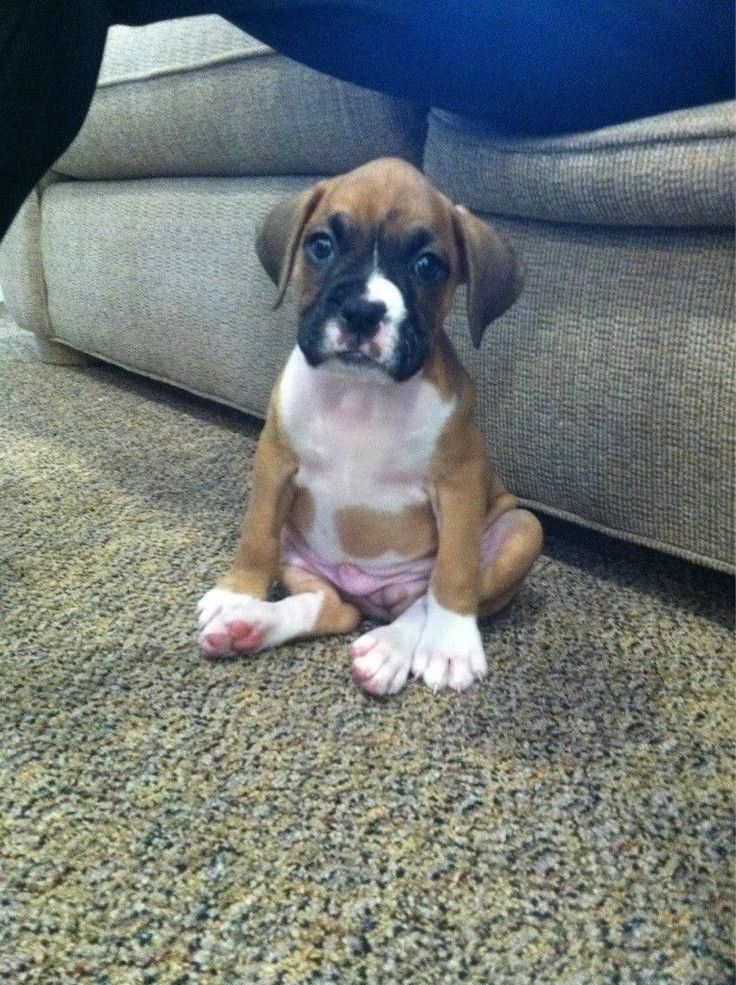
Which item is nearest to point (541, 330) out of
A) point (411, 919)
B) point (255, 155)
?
point (255, 155)

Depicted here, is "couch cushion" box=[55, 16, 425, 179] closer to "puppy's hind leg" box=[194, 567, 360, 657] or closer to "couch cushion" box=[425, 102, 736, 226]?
"couch cushion" box=[425, 102, 736, 226]

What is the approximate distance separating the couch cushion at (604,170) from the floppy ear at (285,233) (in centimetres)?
29

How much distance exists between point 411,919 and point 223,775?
233 mm

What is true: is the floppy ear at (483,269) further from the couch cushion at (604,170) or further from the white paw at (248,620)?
the white paw at (248,620)

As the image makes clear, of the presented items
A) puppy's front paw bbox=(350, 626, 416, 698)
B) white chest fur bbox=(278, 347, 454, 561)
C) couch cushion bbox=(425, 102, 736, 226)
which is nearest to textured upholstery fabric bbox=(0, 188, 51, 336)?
couch cushion bbox=(425, 102, 736, 226)

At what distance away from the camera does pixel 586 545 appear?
1.43m

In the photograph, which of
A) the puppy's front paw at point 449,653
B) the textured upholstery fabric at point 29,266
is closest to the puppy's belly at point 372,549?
the puppy's front paw at point 449,653

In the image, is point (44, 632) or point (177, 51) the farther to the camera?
point (177, 51)

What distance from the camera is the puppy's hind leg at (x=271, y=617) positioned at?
103 centimetres

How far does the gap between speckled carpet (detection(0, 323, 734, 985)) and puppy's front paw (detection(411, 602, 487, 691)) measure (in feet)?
0.10

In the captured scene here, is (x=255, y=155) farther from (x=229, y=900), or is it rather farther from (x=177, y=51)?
(x=229, y=900)

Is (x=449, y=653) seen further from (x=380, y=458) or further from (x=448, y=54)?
(x=448, y=54)

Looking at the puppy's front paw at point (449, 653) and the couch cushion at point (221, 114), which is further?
the couch cushion at point (221, 114)

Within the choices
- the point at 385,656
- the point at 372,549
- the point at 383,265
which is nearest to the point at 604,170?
the point at 383,265
